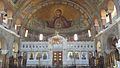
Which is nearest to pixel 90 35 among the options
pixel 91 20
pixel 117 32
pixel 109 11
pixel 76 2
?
pixel 91 20

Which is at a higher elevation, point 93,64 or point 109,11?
point 109,11

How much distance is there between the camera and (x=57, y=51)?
31.6m

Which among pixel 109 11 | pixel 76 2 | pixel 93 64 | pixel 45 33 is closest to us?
pixel 109 11

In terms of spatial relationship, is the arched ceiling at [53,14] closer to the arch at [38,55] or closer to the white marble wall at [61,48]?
the white marble wall at [61,48]

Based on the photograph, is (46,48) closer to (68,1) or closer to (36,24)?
(36,24)

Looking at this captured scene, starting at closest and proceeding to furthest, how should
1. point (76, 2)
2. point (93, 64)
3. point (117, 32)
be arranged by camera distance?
point (117, 32) < point (93, 64) < point (76, 2)

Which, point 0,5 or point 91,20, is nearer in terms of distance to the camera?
point 0,5

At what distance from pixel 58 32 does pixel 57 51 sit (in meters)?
4.46

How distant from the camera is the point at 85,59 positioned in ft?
104

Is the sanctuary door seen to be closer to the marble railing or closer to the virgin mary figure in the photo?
the marble railing

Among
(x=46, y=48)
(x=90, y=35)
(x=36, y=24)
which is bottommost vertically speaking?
(x=46, y=48)

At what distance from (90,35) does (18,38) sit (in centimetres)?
1303

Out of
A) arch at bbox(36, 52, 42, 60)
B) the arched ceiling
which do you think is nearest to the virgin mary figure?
the arched ceiling

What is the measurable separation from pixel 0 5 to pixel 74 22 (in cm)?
1590
